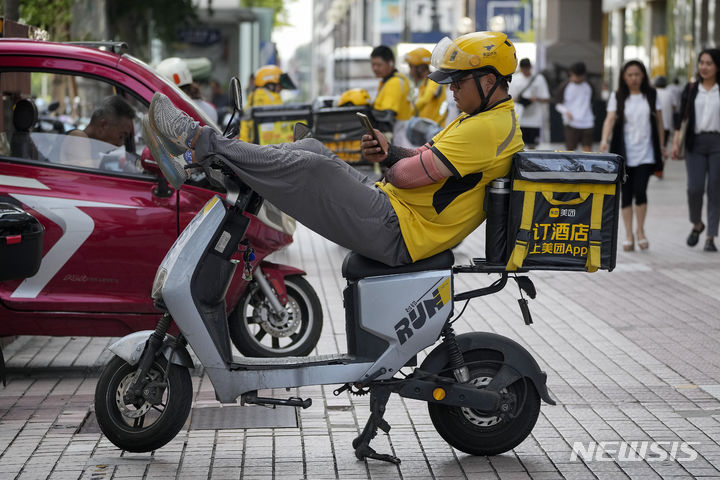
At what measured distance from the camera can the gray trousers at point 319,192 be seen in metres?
4.96

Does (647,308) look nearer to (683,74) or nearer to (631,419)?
(631,419)

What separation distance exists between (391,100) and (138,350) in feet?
25.5

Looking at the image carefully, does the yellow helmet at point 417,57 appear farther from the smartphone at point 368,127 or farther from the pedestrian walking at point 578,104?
the pedestrian walking at point 578,104

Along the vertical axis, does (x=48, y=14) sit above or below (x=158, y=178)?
above

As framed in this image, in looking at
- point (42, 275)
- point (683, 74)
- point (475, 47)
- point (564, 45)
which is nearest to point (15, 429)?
point (42, 275)

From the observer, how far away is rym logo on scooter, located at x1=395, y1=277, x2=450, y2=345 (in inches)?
201

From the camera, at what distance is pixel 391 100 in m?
12.6

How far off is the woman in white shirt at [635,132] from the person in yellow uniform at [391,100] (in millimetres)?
1999

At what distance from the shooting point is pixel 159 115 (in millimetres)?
4938

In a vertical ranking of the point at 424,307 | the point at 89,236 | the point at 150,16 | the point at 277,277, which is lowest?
the point at 277,277

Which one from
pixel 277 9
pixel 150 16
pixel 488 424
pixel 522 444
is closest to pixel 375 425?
pixel 488 424

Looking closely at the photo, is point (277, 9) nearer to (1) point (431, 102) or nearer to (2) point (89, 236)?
(1) point (431, 102)

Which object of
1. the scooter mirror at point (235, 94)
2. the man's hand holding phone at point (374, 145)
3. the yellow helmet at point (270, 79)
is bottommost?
the man's hand holding phone at point (374, 145)

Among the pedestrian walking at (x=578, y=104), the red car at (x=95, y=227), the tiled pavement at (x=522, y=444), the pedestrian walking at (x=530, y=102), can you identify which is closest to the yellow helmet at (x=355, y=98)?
the tiled pavement at (x=522, y=444)
